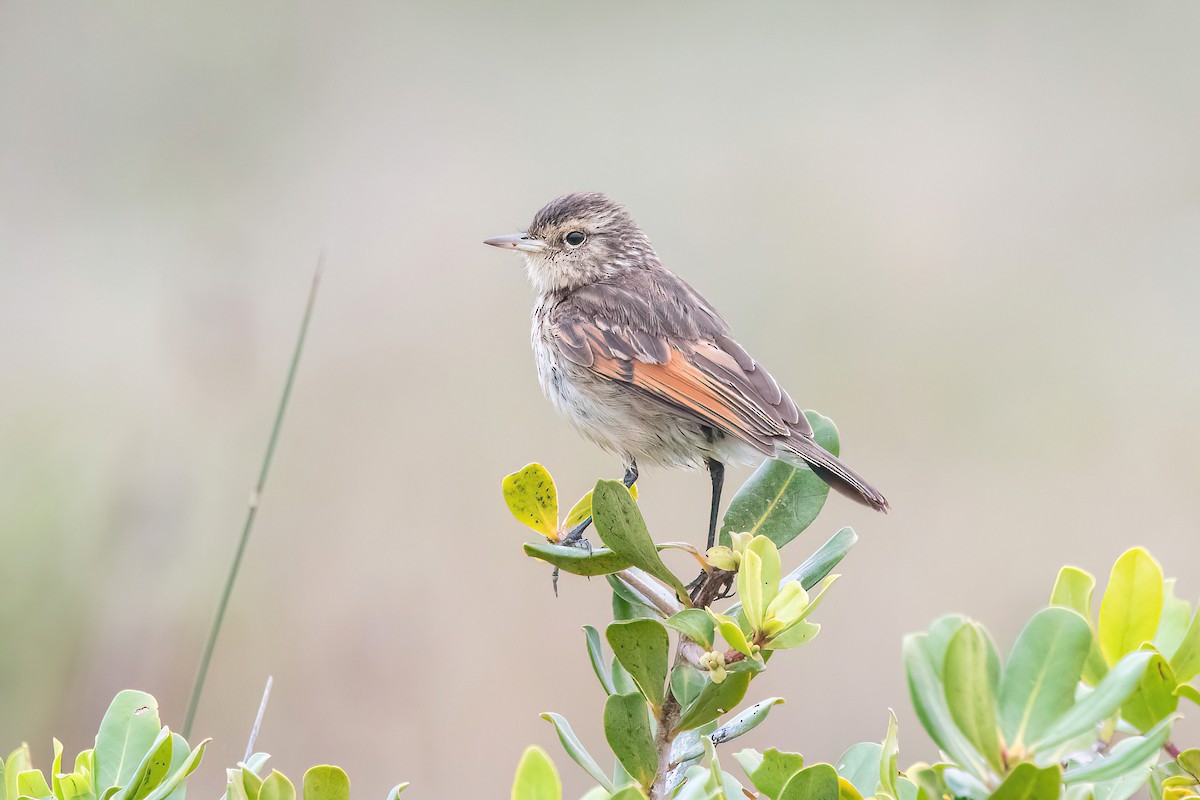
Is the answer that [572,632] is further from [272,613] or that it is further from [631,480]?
[631,480]

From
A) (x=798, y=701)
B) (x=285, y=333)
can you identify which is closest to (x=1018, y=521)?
(x=798, y=701)

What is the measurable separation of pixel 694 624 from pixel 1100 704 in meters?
0.54

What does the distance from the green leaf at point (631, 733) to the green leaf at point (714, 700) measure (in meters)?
0.07

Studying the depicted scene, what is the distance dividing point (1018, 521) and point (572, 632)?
8.02 feet

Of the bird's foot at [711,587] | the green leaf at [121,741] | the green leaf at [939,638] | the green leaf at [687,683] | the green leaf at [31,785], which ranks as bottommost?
the green leaf at [31,785]

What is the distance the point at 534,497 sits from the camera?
75.9 inches

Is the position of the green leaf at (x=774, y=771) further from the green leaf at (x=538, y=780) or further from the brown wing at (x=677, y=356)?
the brown wing at (x=677, y=356)

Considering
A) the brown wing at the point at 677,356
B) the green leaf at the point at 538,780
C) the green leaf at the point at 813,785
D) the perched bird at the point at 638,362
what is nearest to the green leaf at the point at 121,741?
the green leaf at the point at 538,780

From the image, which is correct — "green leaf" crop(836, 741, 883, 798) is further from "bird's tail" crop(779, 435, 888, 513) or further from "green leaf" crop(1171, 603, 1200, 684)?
"bird's tail" crop(779, 435, 888, 513)

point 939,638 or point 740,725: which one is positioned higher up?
point 939,638

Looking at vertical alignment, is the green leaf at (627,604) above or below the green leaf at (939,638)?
below

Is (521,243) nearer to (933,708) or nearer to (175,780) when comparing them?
(175,780)

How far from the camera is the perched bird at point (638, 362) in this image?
11.6 ft

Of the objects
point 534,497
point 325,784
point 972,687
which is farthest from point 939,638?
point 534,497
